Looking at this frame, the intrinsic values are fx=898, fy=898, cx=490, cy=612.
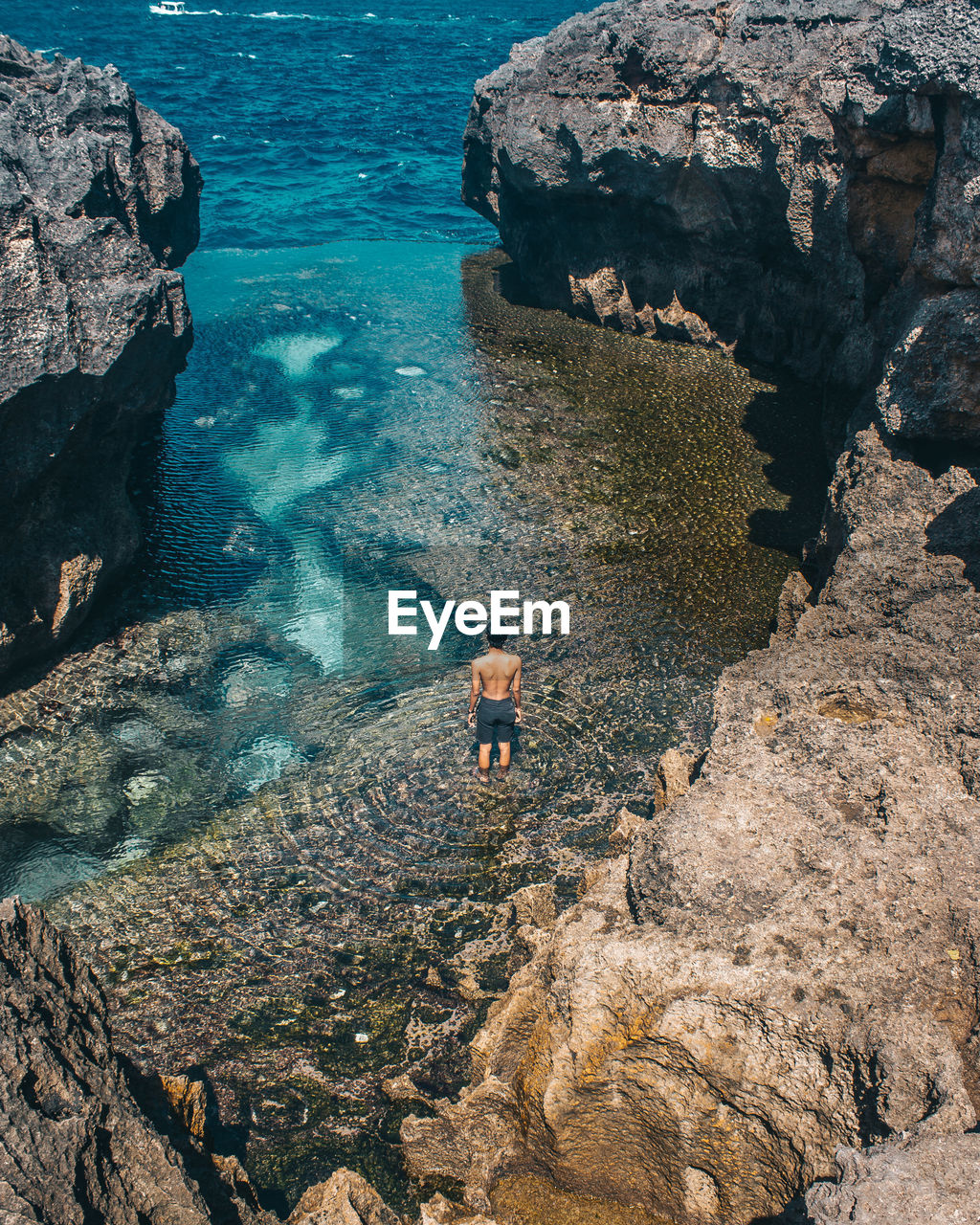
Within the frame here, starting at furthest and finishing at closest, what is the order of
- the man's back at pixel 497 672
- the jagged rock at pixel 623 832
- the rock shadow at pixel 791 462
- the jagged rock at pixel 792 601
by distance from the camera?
the rock shadow at pixel 791 462, the jagged rock at pixel 792 601, the man's back at pixel 497 672, the jagged rock at pixel 623 832

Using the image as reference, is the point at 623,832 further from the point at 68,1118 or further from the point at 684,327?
the point at 684,327

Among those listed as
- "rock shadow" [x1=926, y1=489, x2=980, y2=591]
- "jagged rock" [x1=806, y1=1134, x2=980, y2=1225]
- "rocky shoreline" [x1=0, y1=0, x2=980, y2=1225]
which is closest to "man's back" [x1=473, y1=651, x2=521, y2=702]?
"rocky shoreline" [x1=0, y1=0, x2=980, y2=1225]

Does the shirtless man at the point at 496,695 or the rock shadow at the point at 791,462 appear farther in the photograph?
the rock shadow at the point at 791,462

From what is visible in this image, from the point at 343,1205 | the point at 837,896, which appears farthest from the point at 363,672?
the point at 837,896

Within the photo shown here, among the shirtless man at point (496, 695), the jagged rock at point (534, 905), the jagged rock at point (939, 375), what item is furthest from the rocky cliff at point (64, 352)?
the jagged rock at point (939, 375)

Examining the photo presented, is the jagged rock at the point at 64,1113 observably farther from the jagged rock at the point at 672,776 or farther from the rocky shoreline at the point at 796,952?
the jagged rock at the point at 672,776

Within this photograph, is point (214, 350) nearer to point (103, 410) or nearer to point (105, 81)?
point (105, 81)
